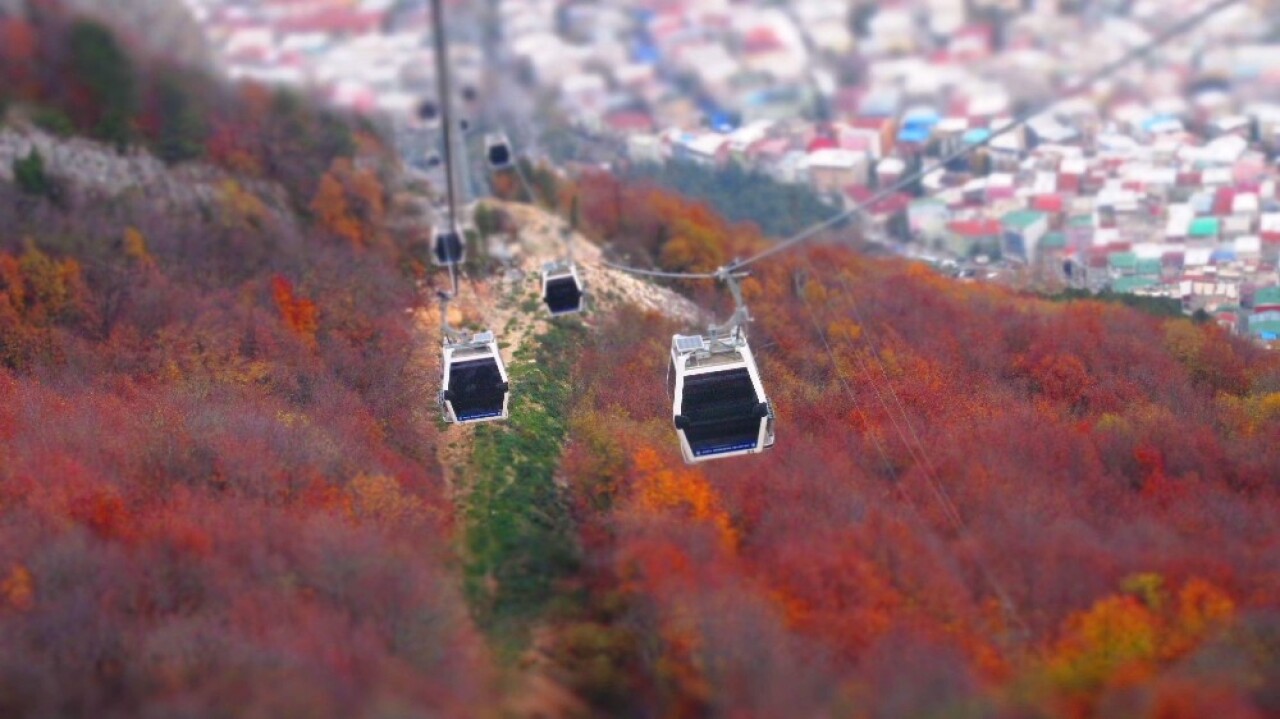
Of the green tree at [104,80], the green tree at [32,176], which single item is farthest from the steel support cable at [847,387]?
the green tree at [32,176]

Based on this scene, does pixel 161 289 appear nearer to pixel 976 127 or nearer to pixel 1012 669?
pixel 1012 669

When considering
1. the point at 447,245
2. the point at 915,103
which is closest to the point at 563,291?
the point at 447,245

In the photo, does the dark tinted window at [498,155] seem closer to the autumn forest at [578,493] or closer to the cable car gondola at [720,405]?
the autumn forest at [578,493]

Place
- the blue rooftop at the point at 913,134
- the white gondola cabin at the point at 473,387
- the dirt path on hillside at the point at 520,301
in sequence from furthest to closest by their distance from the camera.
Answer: the blue rooftop at the point at 913,134 → the dirt path on hillside at the point at 520,301 → the white gondola cabin at the point at 473,387

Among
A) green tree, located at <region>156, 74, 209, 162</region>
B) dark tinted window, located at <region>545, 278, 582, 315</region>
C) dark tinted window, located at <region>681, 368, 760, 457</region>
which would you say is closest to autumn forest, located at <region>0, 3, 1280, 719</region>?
green tree, located at <region>156, 74, 209, 162</region>

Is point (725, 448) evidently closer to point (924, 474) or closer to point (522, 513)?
point (522, 513)
